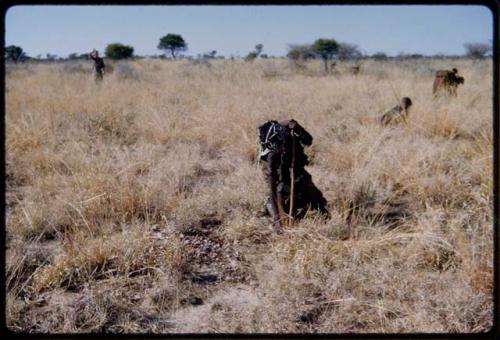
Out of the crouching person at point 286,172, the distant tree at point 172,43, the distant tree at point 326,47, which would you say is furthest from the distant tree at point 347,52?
the crouching person at point 286,172

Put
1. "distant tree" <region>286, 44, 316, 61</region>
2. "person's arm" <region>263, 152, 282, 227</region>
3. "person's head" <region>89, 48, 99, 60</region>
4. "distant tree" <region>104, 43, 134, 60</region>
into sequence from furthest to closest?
"distant tree" <region>104, 43, 134, 60</region> < "distant tree" <region>286, 44, 316, 61</region> < "person's head" <region>89, 48, 99, 60</region> < "person's arm" <region>263, 152, 282, 227</region>

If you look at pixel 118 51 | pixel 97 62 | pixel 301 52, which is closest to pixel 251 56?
pixel 301 52

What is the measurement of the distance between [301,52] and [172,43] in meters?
9.49

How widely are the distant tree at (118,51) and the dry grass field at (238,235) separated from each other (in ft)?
86.1

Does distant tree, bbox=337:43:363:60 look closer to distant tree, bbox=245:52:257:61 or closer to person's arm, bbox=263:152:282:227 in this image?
distant tree, bbox=245:52:257:61

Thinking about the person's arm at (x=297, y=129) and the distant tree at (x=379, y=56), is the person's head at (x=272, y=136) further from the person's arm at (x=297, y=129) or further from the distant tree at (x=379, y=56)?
the distant tree at (x=379, y=56)

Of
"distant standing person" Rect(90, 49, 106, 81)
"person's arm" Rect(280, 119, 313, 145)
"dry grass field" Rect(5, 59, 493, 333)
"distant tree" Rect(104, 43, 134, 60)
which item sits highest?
"distant tree" Rect(104, 43, 134, 60)

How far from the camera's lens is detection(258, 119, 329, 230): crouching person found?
3525 mm

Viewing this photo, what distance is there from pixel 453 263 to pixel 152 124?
4.89 metres

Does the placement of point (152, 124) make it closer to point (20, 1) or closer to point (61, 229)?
point (61, 229)

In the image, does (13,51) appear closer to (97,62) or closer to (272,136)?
(97,62)

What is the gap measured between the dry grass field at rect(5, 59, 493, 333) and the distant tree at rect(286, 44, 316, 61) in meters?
19.2

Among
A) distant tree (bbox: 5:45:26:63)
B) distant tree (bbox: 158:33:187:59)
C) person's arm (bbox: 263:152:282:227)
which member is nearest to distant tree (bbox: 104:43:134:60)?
distant tree (bbox: 158:33:187:59)

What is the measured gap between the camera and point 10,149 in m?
5.76
